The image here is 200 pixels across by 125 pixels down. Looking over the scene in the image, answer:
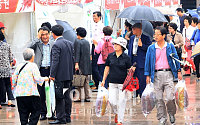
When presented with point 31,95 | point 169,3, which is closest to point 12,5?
point 31,95

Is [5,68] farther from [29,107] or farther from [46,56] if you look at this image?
[29,107]

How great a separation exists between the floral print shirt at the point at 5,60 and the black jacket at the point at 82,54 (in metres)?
1.70

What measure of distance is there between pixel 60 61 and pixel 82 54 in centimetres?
279

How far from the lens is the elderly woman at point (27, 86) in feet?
21.1

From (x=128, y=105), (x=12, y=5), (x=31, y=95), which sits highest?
(x=12, y=5)

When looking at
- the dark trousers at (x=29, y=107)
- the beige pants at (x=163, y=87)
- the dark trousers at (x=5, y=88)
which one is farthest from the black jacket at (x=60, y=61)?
the dark trousers at (x=5, y=88)

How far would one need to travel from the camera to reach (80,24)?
491 inches

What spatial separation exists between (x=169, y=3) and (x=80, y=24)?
8501mm

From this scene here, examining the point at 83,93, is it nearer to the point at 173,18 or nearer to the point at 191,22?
the point at 191,22

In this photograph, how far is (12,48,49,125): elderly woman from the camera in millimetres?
6441

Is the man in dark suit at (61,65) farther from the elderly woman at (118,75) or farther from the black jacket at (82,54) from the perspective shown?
the black jacket at (82,54)

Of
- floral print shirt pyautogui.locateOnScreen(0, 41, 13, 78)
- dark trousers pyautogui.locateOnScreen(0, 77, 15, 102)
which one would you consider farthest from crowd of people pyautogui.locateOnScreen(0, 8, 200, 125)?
dark trousers pyautogui.locateOnScreen(0, 77, 15, 102)

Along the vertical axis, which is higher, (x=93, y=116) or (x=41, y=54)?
(x=41, y=54)

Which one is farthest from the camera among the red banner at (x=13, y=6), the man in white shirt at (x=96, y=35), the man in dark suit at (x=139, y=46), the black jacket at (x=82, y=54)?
the man in white shirt at (x=96, y=35)
